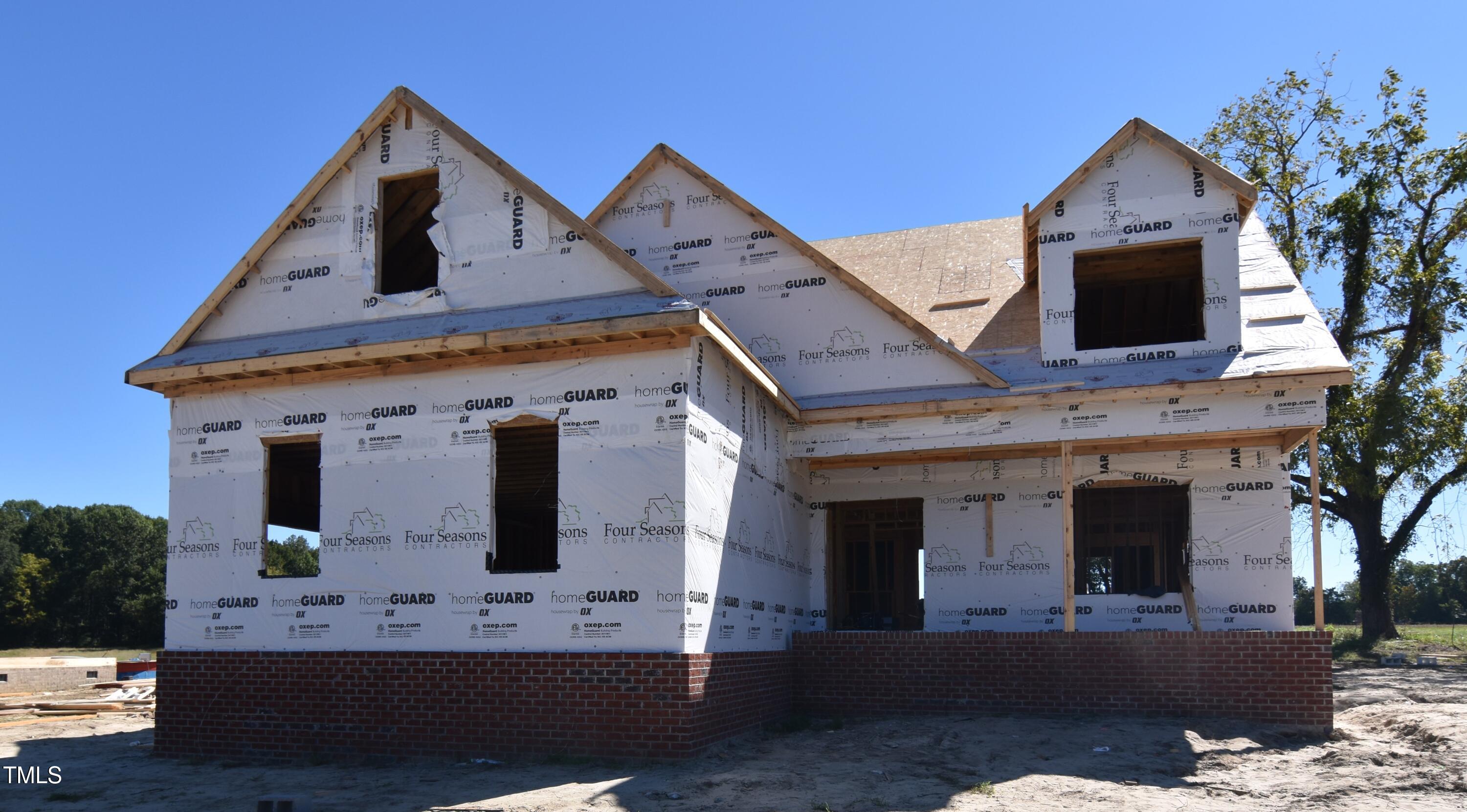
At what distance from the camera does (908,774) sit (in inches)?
406

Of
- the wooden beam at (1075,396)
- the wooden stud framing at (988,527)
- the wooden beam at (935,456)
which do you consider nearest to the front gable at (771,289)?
the wooden beam at (1075,396)

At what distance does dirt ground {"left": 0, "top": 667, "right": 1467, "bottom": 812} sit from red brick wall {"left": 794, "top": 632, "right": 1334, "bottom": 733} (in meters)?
0.36

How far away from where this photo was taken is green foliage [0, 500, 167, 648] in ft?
168

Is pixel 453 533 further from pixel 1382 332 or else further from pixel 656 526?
pixel 1382 332

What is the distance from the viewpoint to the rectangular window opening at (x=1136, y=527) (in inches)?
634

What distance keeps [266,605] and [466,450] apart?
9.72ft

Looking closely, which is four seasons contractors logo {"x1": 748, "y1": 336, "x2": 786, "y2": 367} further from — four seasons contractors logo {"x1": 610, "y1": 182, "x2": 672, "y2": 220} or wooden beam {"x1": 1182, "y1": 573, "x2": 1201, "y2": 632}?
wooden beam {"x1": 1182, "y1": 573, "x2": 1201, "y2": 632}

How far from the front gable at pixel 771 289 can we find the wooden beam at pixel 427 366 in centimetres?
364

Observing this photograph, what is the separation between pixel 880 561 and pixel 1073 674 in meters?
4.80

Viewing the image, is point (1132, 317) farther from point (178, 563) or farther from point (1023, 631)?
point (178, 563)

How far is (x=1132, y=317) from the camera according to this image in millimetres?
17844

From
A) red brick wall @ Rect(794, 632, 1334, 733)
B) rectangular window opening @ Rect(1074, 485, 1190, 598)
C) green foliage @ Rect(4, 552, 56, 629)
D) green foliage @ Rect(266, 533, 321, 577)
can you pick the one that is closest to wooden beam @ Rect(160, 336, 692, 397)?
red brick wall @ Rect(794, 632, 1334, 733)

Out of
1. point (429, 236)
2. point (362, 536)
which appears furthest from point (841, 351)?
point (362, 536)

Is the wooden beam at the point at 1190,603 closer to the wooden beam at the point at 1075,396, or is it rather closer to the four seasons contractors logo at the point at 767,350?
the wooden beam at the point at 1075,396
